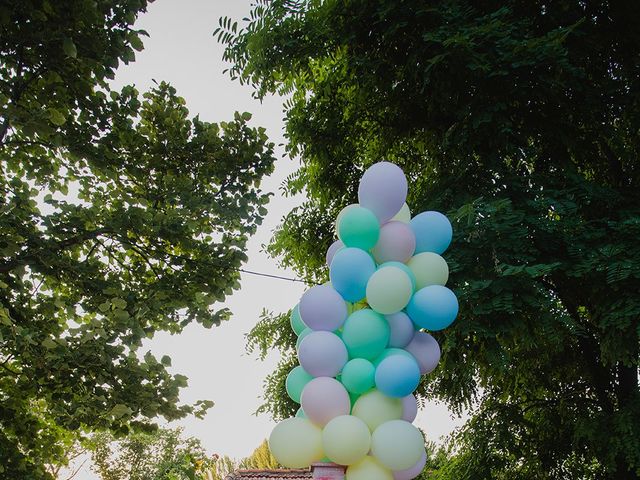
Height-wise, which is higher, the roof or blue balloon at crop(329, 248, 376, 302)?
the roof

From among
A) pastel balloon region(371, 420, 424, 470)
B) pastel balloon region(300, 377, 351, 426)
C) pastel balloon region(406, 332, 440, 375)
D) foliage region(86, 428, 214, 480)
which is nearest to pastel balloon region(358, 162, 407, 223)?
pastel balloon region(406, 332, 440, 375)

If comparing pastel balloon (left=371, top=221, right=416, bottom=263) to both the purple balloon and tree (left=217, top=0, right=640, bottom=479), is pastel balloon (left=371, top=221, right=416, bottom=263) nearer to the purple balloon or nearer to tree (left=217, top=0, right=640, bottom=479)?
the purple balloon

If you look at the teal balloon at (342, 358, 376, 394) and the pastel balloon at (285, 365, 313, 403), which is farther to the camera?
the pastel balloon at (285, 365, 313, 403)

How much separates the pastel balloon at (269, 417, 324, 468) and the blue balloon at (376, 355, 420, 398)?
443 millimetres

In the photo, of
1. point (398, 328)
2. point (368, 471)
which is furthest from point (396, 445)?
point (398, 328)

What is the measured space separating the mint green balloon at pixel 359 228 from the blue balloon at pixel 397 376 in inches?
28.1

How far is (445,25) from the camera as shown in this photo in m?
4.81

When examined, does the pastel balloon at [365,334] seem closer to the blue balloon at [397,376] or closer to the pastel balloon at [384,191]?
the blue balloon at [397,376]

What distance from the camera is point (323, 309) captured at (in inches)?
120

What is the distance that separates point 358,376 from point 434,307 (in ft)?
1.98

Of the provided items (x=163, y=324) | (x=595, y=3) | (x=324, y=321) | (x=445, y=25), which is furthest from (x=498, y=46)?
(x=163, y=324)

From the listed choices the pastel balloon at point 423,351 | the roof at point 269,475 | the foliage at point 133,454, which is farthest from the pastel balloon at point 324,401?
the foliage at point 133,454

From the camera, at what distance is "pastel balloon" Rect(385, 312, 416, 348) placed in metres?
3.16

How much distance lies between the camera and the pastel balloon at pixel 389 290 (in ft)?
9.70
